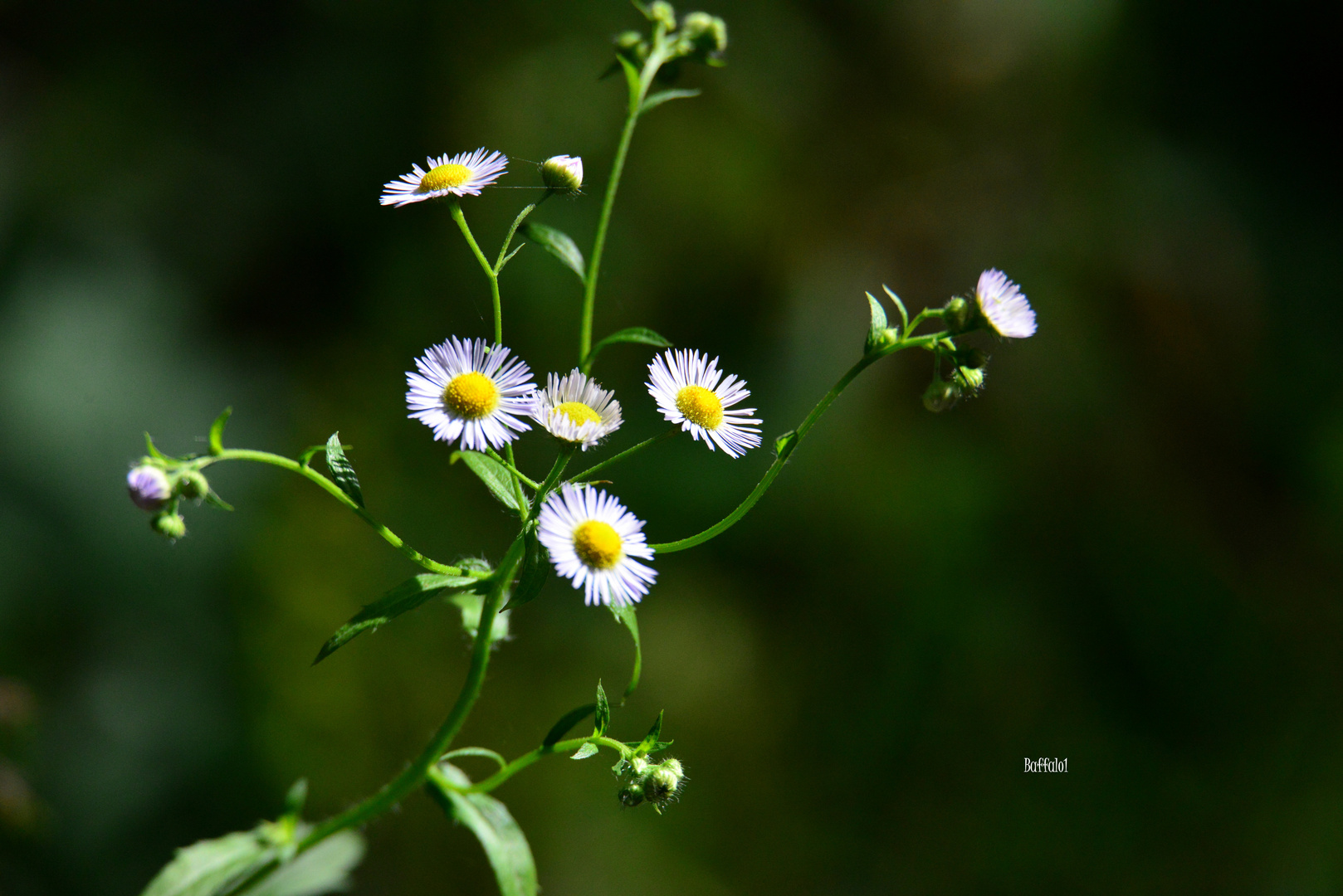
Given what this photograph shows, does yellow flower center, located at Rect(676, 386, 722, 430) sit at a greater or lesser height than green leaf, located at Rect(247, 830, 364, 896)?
greater

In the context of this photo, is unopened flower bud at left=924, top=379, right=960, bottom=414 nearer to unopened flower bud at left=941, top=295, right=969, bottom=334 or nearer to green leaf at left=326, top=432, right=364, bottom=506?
unopened flower bud at left=941, top=295, right=969, bottom=334

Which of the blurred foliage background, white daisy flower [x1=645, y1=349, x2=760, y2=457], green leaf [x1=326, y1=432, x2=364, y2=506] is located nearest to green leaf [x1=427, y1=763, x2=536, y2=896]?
green leaf [x1=326, y1=432, x2=364, y2=506]

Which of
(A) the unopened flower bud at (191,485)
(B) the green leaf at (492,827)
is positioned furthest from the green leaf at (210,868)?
(A) the unopened flower bud at (191,485)

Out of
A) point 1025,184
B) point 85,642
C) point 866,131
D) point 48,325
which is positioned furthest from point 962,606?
point 48,325

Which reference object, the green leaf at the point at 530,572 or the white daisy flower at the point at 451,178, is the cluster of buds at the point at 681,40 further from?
the green leaf at the point at 530,572

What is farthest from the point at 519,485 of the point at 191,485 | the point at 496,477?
the point at 191,485

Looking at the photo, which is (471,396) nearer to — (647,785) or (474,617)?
(474,617)

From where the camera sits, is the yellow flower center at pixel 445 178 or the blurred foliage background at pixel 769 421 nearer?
the yellow flower center at pixel 445 178
